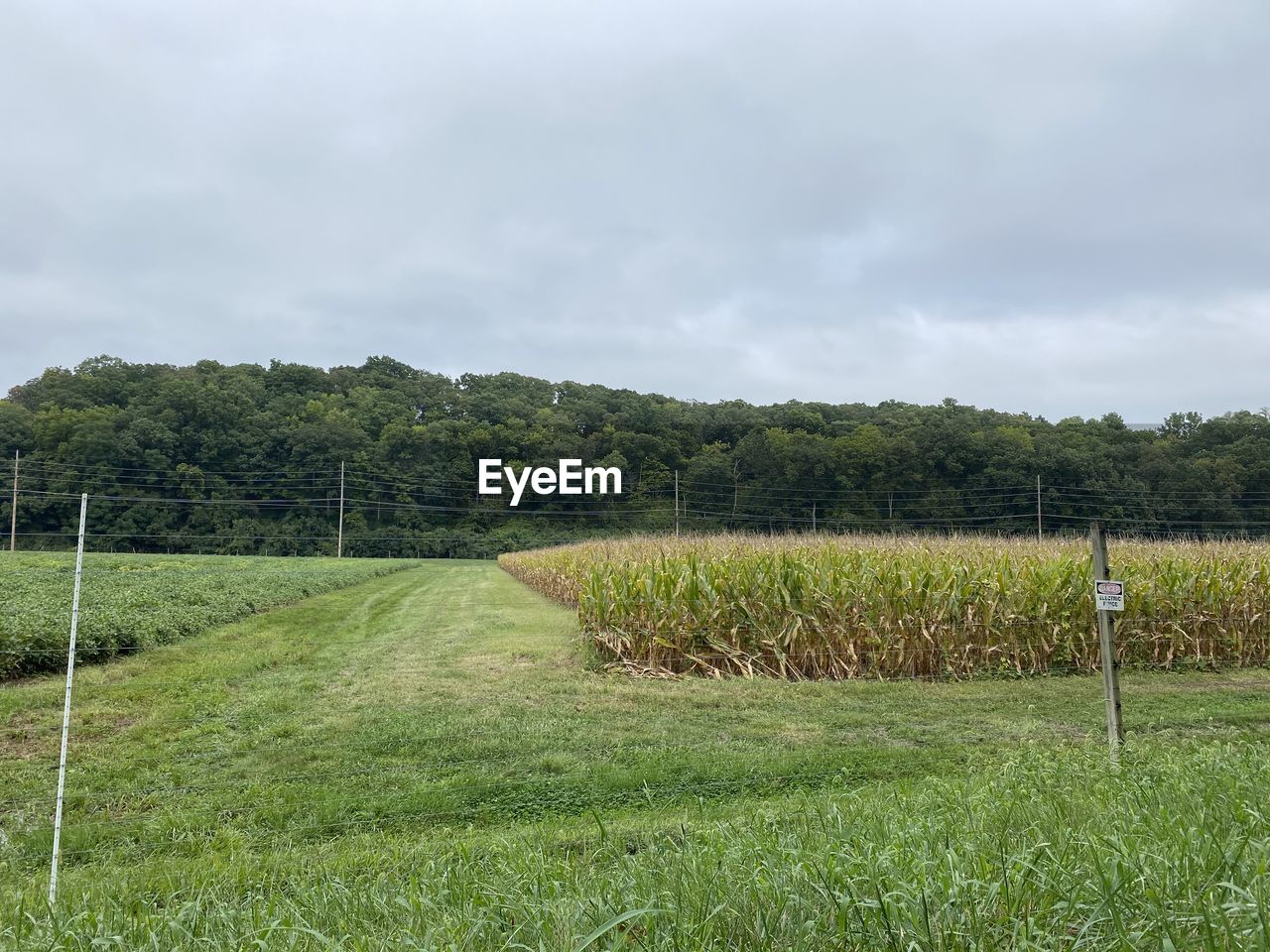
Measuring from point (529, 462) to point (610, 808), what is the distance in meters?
57.1

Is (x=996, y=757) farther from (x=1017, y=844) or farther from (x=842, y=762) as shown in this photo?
(x=1017, y=844)

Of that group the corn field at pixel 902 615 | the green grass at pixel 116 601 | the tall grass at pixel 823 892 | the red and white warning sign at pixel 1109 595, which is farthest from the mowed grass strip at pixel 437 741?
the red and white warning sign at pixel 1109 595

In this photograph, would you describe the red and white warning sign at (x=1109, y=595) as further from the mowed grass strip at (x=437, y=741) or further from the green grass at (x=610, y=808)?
the mowed grass strip at (x=437, y=741)

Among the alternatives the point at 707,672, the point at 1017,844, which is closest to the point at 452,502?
the point at 707,672

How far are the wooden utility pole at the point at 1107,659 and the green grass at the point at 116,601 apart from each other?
21.0 feet

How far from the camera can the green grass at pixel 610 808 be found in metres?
2.14

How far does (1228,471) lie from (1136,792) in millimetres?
47493

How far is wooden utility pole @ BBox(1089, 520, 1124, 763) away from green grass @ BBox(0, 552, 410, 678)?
6.40m

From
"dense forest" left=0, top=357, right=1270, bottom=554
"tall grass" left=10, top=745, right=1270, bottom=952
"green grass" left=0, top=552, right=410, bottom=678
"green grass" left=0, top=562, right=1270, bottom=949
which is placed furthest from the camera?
"dense forest" left=0, top=357, right=1270, bottom=554

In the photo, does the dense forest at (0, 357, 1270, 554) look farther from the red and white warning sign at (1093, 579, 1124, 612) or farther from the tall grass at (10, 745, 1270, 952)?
the tall grass at (10, 745, 1270, 952)

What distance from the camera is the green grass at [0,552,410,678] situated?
853 cm

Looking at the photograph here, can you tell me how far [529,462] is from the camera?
6116 centimetres

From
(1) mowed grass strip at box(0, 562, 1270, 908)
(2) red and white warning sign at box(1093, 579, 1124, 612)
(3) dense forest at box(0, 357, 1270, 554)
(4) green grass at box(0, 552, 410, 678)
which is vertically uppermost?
(3) dense forest at box(0, 357, 1270, 554)

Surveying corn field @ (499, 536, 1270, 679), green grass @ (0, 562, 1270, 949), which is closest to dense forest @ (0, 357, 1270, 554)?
corn field @ (499, 536, 1270, 679)
